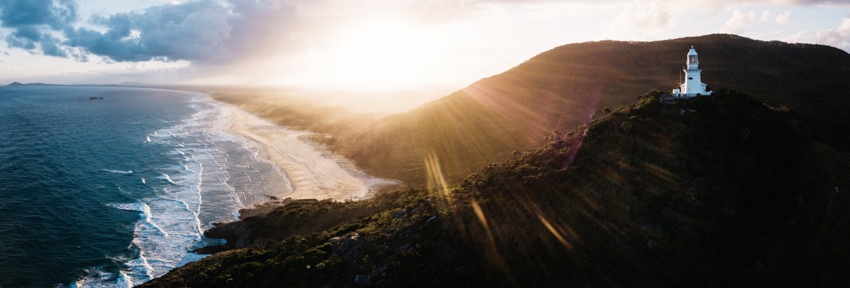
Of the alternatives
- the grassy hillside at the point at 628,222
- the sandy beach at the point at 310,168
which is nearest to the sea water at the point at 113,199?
the sandy beach at the point at 310,168

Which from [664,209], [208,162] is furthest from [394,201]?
[208,162]

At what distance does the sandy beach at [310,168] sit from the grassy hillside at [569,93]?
4084 mm

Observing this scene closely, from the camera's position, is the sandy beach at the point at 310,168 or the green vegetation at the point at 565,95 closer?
the sandy beach at the point at 310,168

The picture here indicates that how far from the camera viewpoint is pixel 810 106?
64688mm

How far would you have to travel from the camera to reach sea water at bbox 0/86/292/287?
3653 cm

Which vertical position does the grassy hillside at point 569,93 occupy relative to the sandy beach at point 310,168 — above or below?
above

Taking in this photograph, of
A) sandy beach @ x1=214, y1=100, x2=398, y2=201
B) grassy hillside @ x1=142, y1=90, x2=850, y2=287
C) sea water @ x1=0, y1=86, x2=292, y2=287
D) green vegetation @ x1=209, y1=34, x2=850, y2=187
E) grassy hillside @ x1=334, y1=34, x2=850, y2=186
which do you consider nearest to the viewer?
grassy hillside @ x1=142, y1=90, x2=850, y2=287

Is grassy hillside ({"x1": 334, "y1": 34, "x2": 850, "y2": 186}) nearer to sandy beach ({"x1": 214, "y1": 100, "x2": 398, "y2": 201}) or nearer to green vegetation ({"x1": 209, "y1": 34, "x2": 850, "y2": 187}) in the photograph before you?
green vegetation ({"x1": 209, "y1": 34, "x2": 850, "y2": 187})

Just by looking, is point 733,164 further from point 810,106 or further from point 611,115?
point 810,106

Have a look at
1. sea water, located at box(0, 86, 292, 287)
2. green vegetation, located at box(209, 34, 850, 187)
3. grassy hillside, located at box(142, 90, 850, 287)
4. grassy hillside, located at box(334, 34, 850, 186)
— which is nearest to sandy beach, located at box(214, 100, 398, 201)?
sea water, located at box(0, 86, 292, 287)

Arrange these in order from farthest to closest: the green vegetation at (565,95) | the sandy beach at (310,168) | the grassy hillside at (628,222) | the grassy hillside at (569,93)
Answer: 1. the grassy hillside at (569,93)
2. the green vegetation at (565,95)
3. the sandy beach at (310,168)
4. the grassy hillside at (628,222)

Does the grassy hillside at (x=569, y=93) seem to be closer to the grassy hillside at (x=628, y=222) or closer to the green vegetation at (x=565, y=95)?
the green vegetation at (x=565, y=95)

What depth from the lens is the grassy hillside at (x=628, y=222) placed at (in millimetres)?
19906

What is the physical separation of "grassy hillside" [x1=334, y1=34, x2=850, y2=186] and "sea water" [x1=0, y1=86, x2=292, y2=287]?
879 inches
